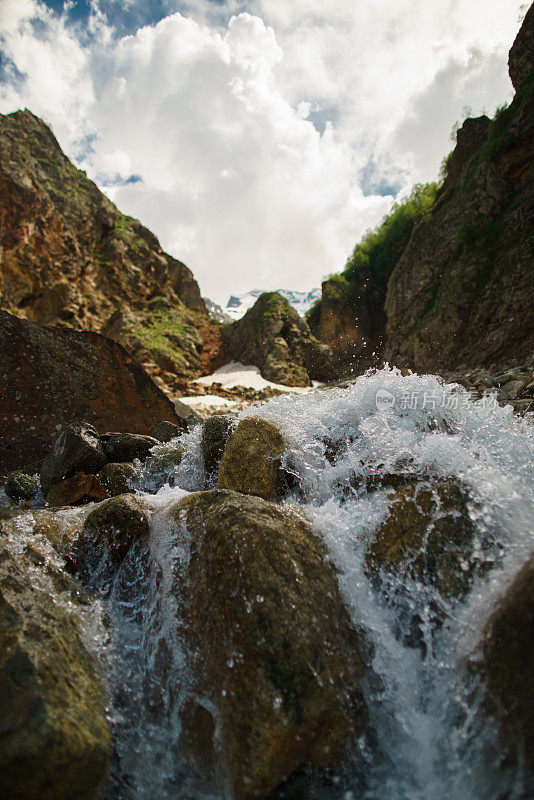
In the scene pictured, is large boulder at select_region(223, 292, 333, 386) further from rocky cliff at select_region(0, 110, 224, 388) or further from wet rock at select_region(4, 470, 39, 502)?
wet rock at select_region(4, 470, 39, 502)

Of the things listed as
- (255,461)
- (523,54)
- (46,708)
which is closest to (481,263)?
(523,54)

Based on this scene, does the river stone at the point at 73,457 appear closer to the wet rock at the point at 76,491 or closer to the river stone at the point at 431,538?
the wet rock at the point at 76,491

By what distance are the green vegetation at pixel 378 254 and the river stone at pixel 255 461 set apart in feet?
92.4

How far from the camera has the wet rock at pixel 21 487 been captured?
3.69 m

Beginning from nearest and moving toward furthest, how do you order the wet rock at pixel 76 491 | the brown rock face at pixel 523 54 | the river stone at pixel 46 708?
1. the river stone at pixel 46 708
2. the wet rock at pixel 76 491
3. the brown rock face at pixel 523 54

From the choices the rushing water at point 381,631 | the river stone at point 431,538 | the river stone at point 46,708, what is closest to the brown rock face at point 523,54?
the rushing water at point 381,631

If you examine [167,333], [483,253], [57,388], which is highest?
[483,253]

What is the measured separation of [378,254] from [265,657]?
3203 cm

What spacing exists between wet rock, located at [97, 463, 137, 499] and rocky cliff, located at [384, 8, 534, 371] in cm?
810

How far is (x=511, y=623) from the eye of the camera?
130 centimetres

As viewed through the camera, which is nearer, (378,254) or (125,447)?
(125,447)

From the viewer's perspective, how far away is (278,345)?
20.8 metres

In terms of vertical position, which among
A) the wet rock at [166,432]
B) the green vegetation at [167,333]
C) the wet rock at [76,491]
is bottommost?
the wet rock at [76,491]

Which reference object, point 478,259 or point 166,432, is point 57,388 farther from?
point 478,259
